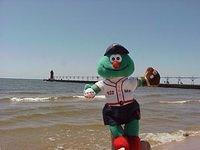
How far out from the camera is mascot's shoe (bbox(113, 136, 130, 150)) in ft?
15.9

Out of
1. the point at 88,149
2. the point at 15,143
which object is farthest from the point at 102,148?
the point at 15,143

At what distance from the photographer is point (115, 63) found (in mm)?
4980

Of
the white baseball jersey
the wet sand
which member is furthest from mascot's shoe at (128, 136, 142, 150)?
the wet sand

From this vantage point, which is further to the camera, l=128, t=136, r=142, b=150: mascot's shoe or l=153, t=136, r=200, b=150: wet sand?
l=153, t=136, r=200, b=150: wet sand

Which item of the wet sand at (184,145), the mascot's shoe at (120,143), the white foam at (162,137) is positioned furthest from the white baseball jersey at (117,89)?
the white foam at (162,137)

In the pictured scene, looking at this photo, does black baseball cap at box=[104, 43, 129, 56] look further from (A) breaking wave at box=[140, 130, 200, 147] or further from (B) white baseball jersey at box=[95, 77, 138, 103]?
(A) breaking wave at box=[140, 130, 200, 147]

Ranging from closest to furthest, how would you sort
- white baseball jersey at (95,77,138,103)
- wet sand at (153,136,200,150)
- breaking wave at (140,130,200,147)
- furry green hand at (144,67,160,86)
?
white baseball jersey at (95,77,138,103)
furry green hand at (144,67,160,86)
wet sand at (153,136,200,150)
breaking wave at (140,130,200,147)

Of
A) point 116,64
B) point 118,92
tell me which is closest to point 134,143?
point 118,92

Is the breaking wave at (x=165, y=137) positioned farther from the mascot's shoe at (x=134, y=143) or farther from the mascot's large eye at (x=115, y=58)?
the mascot's large eye at (x=115, y=58)

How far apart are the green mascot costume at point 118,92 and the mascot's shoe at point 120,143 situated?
4 centimetres

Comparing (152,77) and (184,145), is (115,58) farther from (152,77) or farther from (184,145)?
(184,145)

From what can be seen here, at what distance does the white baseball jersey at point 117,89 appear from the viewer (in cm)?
509

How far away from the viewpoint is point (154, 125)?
39.4 ft

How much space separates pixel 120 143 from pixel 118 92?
25.0 inches
